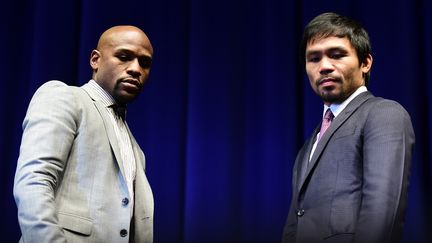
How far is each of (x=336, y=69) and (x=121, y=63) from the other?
674 mm

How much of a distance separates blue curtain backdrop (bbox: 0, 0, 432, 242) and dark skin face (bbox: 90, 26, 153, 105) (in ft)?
2.35

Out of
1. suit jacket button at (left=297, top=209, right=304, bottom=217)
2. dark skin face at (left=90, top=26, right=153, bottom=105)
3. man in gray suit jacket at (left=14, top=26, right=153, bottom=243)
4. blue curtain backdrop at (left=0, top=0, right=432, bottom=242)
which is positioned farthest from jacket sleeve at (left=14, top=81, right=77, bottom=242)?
blue curtain backdrop at (left=0, top=0, right=432, bottom=242)

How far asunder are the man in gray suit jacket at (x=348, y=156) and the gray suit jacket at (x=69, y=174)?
516 millimetres

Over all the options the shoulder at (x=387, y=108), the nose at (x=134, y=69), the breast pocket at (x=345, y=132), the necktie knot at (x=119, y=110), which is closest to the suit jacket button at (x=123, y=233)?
the necktie knot at (x=119, y=110)

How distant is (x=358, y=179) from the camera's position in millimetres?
1332

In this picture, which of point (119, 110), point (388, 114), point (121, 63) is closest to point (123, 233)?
point (119, 110)

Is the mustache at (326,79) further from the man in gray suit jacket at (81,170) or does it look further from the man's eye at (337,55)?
the man in gray suit jacket at (81,170)

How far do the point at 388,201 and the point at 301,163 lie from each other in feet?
1.38

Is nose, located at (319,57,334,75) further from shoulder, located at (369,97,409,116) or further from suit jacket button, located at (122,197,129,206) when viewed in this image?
suit jacket button, located at (122,197,129,206)

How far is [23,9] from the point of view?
8.06 feet

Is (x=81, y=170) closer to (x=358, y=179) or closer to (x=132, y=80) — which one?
(x=132, y=80)

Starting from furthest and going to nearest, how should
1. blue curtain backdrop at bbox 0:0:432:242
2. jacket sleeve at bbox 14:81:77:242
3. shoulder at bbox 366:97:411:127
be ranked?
1. blue curtain backdrop at bbox 0:0:432:242
2. shoulder at bbox 366:97:411:127
3. jacket sleeve at bbox 14:81:77:242

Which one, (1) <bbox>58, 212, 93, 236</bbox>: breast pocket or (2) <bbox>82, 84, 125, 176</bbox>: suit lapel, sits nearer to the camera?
(1) <bbox>58, 212, 93, 236</bbox>: breast pocket

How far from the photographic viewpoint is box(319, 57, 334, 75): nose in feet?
5.02
